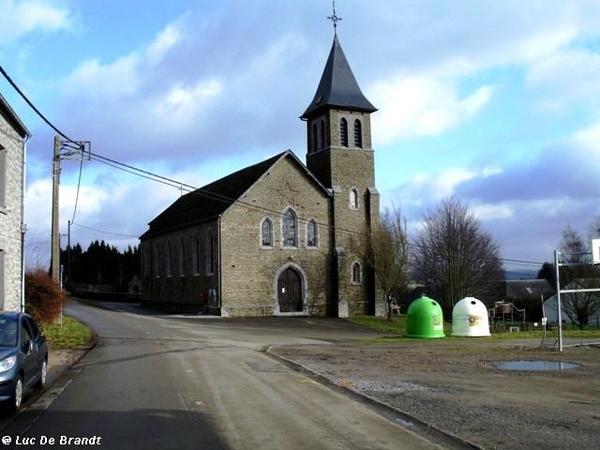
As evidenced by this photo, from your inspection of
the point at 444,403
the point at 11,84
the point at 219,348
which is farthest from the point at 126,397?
the point at 219,348

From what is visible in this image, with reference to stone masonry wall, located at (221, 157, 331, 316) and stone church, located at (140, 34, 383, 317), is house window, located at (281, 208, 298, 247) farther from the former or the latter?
stone masonry wall, located at (221, 157, 331, 316)

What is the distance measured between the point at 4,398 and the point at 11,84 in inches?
303

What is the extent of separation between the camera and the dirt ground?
7980 millimetres

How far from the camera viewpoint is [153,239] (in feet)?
191

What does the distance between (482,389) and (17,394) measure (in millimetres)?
7606

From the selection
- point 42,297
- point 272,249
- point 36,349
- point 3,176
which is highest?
point 3,176

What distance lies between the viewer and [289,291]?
4391 cm

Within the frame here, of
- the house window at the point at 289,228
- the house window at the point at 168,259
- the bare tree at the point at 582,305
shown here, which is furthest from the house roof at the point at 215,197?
the bare tree at the point at 582,305

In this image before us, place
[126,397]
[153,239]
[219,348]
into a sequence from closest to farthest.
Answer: [126,397] → [219,348] → [153,239]

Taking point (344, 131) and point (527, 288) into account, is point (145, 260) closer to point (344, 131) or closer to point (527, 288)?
point (344, 131)

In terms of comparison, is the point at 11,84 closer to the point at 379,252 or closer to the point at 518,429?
the point at 518,429

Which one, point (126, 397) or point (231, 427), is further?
point (126, 397)

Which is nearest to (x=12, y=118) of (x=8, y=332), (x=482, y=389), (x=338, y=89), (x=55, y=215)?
(x=55, y=215)

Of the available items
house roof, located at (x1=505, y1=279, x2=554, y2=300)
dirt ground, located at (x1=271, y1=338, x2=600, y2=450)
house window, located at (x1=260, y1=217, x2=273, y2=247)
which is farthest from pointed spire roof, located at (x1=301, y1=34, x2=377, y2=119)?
house roof, located at (x1=505, y1=279, x2=554, y2=300)
